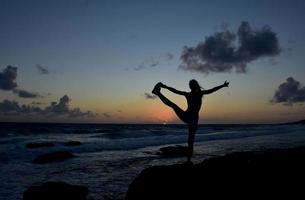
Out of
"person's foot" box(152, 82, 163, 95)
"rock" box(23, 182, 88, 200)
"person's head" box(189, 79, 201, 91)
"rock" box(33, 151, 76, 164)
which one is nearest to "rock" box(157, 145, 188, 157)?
"rock" box(33, 151, 76, 164)

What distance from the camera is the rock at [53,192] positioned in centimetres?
1167

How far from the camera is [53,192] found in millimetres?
11820

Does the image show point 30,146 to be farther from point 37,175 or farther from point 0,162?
point 37,175

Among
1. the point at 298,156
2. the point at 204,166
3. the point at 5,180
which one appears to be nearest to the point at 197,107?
the point at 204,166

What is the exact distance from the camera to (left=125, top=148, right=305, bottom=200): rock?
837 centimetres

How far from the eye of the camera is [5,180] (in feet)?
54.3

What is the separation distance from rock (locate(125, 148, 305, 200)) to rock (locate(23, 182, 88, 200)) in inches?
137

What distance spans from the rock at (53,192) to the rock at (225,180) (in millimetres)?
3483

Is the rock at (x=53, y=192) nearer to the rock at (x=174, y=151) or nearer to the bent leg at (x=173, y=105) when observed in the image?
the bent leg at (x=173, y=105)

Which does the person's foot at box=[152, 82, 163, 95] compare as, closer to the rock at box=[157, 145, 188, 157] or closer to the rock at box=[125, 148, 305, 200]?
the rock at box=[125, 148, 305, 200]

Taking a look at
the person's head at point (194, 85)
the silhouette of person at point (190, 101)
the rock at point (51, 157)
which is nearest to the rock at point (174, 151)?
the rock at point (51, 157)

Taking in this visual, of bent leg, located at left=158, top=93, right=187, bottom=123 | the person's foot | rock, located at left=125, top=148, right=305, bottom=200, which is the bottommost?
rock, located at left=125, top=148, right=305, bottom=200

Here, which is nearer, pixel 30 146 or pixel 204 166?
pixel 204 166

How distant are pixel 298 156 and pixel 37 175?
13.3 m
